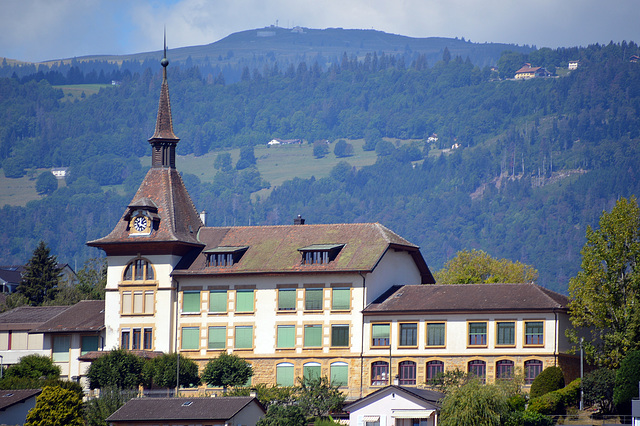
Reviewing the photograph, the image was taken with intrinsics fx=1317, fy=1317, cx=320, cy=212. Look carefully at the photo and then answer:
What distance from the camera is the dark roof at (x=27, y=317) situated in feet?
327

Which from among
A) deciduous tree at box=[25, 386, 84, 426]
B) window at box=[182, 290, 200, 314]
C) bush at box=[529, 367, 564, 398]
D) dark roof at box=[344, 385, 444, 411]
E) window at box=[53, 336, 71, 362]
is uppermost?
window at box=[182, 290, 200, 314]

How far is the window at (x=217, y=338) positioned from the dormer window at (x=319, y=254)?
7270mm

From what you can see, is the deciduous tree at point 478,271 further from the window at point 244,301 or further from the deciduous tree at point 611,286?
the deciduous tree at point 611,286

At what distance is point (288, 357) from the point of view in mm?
87375

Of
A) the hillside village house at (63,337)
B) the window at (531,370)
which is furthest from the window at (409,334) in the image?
the hillside village house at (63,337)

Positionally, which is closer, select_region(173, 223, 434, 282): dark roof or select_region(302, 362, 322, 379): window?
select_region(302, 362, 322, 379): window

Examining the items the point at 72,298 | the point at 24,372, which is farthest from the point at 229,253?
the point at 72,298

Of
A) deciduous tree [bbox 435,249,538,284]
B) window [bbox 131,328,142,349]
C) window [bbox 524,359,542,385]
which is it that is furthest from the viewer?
deciduous tree [bbox 435,249,538,284]

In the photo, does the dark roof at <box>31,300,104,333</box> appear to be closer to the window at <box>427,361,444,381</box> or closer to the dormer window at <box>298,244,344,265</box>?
the dormer window at <box>298,244,344,265</box>

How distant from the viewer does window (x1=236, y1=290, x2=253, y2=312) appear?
89.4 m

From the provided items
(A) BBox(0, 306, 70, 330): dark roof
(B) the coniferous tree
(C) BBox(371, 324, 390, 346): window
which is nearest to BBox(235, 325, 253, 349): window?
(C) BBox(371, 324, 390, 346): window

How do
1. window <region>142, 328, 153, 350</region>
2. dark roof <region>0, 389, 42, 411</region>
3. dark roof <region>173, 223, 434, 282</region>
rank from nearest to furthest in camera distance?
dark roof <region>0, 389, 42, 411</region> → dark roof <region>173, 223, 434, 282</region> → window <region>142, 328, 153, 350</region>

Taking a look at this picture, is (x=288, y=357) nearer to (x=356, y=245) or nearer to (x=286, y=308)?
(x=286, y=308)

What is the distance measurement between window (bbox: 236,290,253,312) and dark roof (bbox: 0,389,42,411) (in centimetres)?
1596
